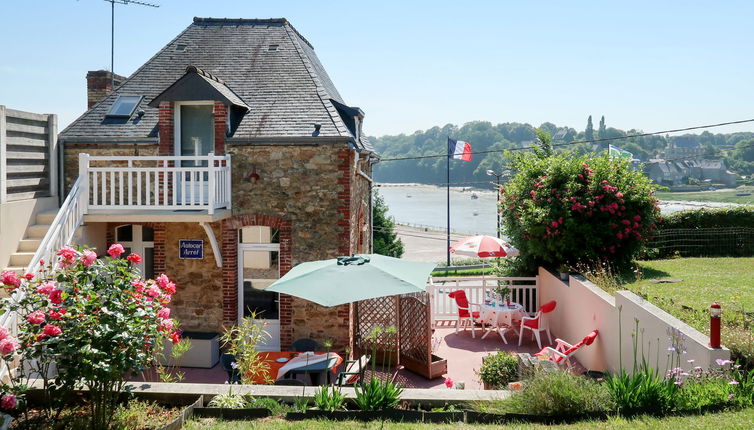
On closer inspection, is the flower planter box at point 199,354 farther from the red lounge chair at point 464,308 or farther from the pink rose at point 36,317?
the pink rose at point 36,317

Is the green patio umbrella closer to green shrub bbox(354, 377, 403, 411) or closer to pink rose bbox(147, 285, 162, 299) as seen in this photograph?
green shrub bbox(354, 377, 403, 411)

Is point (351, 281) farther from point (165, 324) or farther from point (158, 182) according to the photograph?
point (158, 182)

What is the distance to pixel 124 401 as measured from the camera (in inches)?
259

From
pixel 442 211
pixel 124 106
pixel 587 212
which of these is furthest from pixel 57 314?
pixel 442 211

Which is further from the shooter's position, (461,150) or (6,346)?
(461,150)

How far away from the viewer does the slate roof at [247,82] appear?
473 inches

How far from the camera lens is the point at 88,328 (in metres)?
5.44

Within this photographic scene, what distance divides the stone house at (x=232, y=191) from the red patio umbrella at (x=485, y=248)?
3.06 m

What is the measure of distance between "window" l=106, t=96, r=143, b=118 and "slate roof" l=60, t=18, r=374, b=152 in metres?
0.15

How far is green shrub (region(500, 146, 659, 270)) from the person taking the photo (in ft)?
41.8

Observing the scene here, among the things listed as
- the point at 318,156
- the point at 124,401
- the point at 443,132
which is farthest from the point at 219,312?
the point at 443,132

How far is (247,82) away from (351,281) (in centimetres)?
809

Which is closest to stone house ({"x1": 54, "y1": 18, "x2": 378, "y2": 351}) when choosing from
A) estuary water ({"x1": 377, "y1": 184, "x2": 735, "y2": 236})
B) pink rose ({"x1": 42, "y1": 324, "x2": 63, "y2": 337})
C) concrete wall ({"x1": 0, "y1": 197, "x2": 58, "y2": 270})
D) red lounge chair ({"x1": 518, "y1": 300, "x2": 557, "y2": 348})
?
concrete wall ({"x1": 0, "y1": 197, "x2": 58, "y2": 270})

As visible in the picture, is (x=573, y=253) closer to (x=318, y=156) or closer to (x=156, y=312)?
(x=318, y=156)
